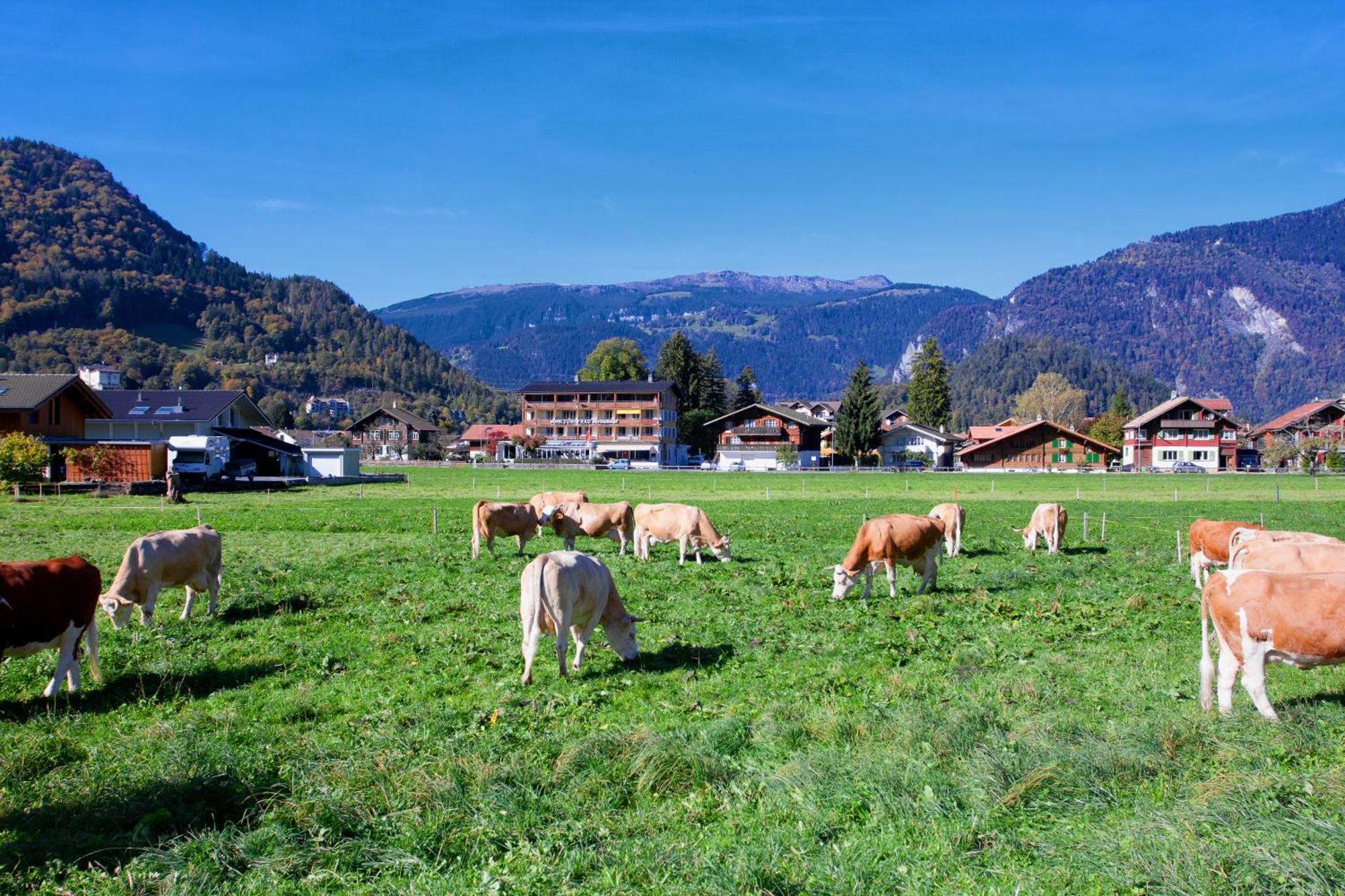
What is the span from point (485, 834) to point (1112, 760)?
539 centimetres

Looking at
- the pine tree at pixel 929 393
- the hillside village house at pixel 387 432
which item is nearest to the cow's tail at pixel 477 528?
the pine tree at pixel 929 393

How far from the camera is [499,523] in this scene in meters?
22.0

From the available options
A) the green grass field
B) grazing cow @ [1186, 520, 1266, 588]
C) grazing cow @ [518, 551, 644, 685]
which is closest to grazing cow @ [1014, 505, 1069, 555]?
grazing cow @ [1186, 520, 1266, 588]

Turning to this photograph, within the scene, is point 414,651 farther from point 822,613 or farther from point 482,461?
point 482,461

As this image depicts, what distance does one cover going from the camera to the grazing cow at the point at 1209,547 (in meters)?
18.4

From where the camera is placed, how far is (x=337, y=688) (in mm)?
10562

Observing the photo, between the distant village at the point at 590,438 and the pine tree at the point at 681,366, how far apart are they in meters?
1.61

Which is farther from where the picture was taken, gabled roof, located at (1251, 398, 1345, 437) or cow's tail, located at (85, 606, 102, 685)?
gabled roof, located at (1251, 398, 1345, 437)

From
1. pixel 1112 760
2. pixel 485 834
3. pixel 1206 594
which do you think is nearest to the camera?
pixel 485 834

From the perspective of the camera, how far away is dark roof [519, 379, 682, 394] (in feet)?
380

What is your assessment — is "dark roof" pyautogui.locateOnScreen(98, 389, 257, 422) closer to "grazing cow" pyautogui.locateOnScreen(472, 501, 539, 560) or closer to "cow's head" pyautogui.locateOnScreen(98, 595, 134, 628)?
"grazing cow" pyautogui.locateOnScreen(472, 501, 539, 560)

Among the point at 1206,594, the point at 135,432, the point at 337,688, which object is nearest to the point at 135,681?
the point at 337,688

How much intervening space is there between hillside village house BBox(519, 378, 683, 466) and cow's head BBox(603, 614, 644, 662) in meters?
102

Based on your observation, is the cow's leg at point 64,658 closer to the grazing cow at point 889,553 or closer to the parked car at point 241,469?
the grazing cow at point 889,553
